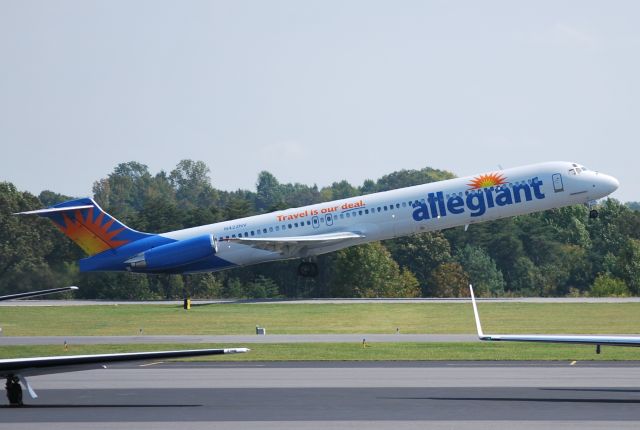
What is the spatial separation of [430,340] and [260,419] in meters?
22.0

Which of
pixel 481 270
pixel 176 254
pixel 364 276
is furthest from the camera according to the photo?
pixel 481 270

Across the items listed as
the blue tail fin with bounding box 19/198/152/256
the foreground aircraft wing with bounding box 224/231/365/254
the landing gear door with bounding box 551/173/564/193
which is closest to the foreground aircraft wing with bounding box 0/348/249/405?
the blue tail fin with bounding box 19/198/152/256

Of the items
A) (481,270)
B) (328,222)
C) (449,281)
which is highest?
(328,222)

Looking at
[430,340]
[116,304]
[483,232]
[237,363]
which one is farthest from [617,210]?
[237,363]

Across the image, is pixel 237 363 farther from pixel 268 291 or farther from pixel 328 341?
pixel 268 291

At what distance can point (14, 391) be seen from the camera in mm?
23469

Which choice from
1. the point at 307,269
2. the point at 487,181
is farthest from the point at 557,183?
the point at 307,269

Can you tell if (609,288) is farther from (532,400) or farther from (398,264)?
(532,400)

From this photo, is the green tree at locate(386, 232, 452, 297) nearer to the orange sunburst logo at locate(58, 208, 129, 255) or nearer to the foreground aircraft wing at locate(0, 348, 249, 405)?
the orange sunburst logo at locate(58, 208, 129, 255)

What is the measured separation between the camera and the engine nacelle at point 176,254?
63.6m

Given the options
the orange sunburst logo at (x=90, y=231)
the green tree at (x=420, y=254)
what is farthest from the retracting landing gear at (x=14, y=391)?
the green tree at (x=420, y=254)

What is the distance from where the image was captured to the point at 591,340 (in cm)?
2261

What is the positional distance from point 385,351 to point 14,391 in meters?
17.7

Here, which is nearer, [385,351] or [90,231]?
[385,351]
